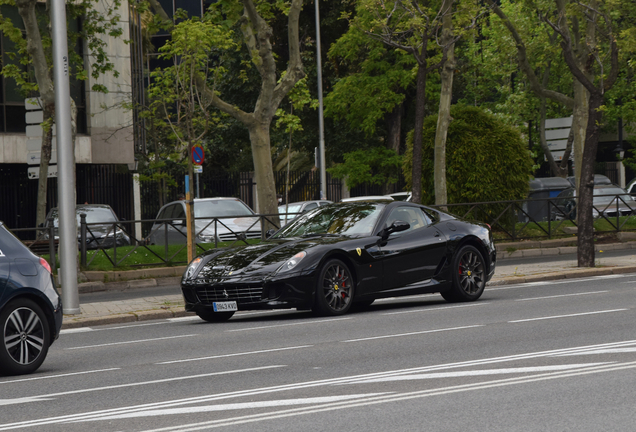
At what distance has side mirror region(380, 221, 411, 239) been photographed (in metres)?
13.2

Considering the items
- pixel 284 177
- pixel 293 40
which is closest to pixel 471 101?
Result: pixel 284 177

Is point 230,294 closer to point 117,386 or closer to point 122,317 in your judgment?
point 122,317

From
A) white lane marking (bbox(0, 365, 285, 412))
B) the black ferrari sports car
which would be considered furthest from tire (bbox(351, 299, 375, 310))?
white lane marking (bbox(0, 365, 285, 412))

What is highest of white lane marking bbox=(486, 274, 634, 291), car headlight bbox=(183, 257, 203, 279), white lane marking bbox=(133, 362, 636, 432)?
car headlight bbox=(183, 257, 203, 279)

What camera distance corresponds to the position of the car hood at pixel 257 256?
1218 cm

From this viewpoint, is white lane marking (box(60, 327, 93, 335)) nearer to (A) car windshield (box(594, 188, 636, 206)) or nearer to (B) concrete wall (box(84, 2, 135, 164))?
(A) car windshield (box(594, 188, 636, 206))

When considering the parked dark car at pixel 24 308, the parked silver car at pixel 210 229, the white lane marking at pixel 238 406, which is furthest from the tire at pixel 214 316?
the parked silver car at pixel 210 229

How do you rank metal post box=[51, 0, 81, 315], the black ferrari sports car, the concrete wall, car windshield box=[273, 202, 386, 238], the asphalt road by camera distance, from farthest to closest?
1. the concrete wall
2. metal post box=[51, 0, 81, 315]
3. car windshield box=[273, 202, 386, 238]
4. the black ferrari sports car
5. the asphalt road

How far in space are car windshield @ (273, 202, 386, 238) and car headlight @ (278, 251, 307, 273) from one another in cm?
108

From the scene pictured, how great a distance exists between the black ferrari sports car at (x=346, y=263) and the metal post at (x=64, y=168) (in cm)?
249

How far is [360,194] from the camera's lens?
47.3 meters

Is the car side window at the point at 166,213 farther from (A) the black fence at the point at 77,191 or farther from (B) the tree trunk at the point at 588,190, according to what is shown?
(B) the tree trunk at the point at 588,190

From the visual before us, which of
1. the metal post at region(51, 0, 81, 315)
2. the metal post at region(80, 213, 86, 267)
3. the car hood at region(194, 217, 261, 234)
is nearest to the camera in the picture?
the metal post at region(51, 0, 81, 315)

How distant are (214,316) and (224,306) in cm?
88
